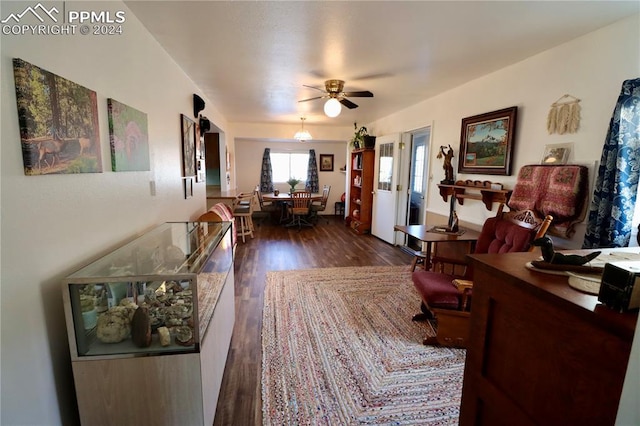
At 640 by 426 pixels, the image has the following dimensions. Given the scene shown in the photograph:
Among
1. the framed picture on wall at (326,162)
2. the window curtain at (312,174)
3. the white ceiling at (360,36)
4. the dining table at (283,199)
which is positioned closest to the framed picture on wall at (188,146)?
the white ceiling at (360,36)

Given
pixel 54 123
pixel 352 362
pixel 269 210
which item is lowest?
pixel 352 362

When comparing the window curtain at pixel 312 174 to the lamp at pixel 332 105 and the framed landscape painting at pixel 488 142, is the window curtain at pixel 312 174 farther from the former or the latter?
the framed landscape painting at pixel 488 142

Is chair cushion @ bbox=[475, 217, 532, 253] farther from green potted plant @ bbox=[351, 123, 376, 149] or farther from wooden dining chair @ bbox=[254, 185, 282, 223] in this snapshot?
wooden dining chair @ bbox=[254, 185, 282, 223]

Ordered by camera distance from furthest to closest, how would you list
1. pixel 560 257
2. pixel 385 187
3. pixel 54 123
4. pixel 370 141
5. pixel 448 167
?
pixel 370 141
pixel 385 187
pixel 448 167
pixel 54 123
pixel 560 257

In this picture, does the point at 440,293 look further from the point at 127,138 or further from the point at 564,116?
the point at 127,138

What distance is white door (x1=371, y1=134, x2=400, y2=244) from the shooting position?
4.93 meters

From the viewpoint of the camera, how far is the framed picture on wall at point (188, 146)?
2.91m

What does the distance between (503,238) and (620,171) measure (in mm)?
822

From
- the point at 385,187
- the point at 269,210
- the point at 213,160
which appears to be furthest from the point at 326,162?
the point at 385,187

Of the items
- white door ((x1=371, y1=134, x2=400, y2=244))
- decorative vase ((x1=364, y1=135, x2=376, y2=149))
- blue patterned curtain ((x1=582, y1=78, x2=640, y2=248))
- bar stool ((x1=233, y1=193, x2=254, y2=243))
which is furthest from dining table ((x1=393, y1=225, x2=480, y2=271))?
bar stool ((x1=233, y1=193, x2=254, y2=243))

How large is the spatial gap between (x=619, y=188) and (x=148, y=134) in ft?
10.4

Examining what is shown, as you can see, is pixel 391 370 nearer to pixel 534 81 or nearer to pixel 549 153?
pixel 549 153

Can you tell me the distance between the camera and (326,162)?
26.4ft

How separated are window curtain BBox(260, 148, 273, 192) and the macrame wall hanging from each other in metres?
6.22
